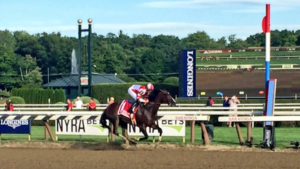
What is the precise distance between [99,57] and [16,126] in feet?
231

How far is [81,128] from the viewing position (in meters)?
15.3

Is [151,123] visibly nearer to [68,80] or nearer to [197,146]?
[197,146]

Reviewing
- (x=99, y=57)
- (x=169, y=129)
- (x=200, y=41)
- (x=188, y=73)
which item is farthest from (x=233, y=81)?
(x=200, y=41)

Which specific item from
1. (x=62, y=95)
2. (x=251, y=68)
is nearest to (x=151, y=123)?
(x=251, y=68)

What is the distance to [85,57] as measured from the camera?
3588 inches

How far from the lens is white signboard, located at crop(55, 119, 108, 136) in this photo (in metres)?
15.2

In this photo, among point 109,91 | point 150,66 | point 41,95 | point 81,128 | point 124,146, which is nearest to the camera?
point 124,146

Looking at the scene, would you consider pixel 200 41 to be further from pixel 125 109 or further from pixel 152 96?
pixel 125 109

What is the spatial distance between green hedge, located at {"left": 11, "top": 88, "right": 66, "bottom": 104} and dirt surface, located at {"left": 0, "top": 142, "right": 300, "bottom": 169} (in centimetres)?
2215

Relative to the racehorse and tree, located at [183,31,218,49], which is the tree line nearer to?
tree, located at [183,31,218,49]

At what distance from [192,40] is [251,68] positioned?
7743cm

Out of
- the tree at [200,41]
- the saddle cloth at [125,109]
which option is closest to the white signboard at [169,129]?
the saddle cloth at [125,109]

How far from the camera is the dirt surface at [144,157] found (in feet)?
34.5

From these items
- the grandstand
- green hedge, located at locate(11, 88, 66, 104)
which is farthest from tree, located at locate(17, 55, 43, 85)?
the grandstand
